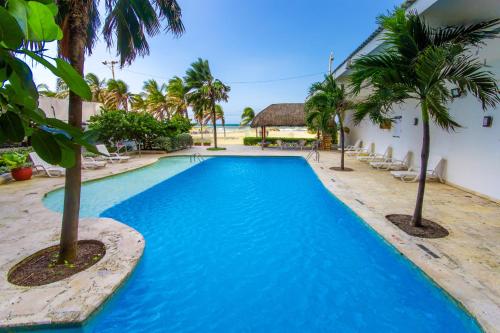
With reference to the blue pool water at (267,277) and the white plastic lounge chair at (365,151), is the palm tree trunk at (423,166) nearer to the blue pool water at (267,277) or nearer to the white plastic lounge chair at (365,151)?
the blue pool water at (267,277)

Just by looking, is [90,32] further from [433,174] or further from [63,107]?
[433,174]

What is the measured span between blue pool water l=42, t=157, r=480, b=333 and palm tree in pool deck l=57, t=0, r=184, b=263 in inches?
51.7

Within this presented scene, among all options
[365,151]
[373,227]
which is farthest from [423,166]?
[365,151]

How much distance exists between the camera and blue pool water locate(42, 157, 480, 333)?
10.8ft

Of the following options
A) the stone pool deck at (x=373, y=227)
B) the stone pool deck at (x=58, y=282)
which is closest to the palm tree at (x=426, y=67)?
the stone pool deck at (x=373, y=227)

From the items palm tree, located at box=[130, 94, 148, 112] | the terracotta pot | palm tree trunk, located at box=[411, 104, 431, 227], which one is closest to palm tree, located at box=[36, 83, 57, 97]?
the terracotta pot

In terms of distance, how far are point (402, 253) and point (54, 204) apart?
863 centimetres

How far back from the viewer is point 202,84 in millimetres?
21172

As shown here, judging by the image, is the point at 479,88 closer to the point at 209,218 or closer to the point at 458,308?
the point at 458,308

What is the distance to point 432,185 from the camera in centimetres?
888

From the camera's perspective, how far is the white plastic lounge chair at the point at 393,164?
1141cm

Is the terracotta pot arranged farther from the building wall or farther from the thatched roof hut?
the thatched roof hut

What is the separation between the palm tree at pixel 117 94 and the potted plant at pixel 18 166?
23.3 meters

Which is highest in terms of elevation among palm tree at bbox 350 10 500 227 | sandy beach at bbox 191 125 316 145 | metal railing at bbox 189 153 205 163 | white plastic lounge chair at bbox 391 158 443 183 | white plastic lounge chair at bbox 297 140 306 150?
palm tree at bbox 350 10 500 227
